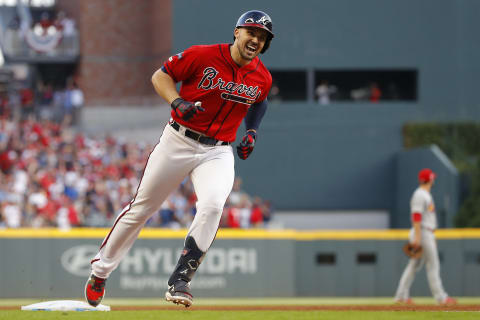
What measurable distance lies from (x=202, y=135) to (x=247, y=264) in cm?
974

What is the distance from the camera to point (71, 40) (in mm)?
32281

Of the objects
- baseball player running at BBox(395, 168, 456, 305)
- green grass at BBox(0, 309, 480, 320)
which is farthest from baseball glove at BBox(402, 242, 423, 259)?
green grass at BBox(0, 309, 480, 320)

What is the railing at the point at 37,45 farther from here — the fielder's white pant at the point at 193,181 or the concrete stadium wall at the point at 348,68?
the fielder's white pant at the point at 193,181

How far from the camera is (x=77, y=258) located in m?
16.1

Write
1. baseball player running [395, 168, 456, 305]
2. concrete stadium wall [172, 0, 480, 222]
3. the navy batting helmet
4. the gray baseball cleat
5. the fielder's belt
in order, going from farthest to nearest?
concrete stadium wall [172, 0, 480, 222] < baseball player running [395, 168, 456, 305] < the fielder's belt < the navy batting helmet < the gray baseball cleat

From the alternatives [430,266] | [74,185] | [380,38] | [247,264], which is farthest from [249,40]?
[380,38]

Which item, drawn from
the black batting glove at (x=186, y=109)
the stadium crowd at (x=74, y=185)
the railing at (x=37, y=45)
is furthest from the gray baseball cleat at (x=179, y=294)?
the railing at (x=37, y=45)

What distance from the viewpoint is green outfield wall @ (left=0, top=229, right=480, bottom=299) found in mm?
15977

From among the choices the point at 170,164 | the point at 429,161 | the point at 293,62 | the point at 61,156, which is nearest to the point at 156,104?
the point at 293,62

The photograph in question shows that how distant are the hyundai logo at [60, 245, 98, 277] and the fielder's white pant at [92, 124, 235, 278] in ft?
29.7

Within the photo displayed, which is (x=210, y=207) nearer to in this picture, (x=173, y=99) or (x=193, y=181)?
(x=193, y=181)

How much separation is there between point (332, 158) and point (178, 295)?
68.8ft

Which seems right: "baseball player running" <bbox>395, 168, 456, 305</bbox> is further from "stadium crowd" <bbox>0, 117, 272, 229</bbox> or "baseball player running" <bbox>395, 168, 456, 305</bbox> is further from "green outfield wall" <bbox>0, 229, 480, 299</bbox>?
"stadium crowd" <bbox>0, 117, 272, 229</bbox>

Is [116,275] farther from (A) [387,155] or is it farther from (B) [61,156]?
(A) [387,155]
